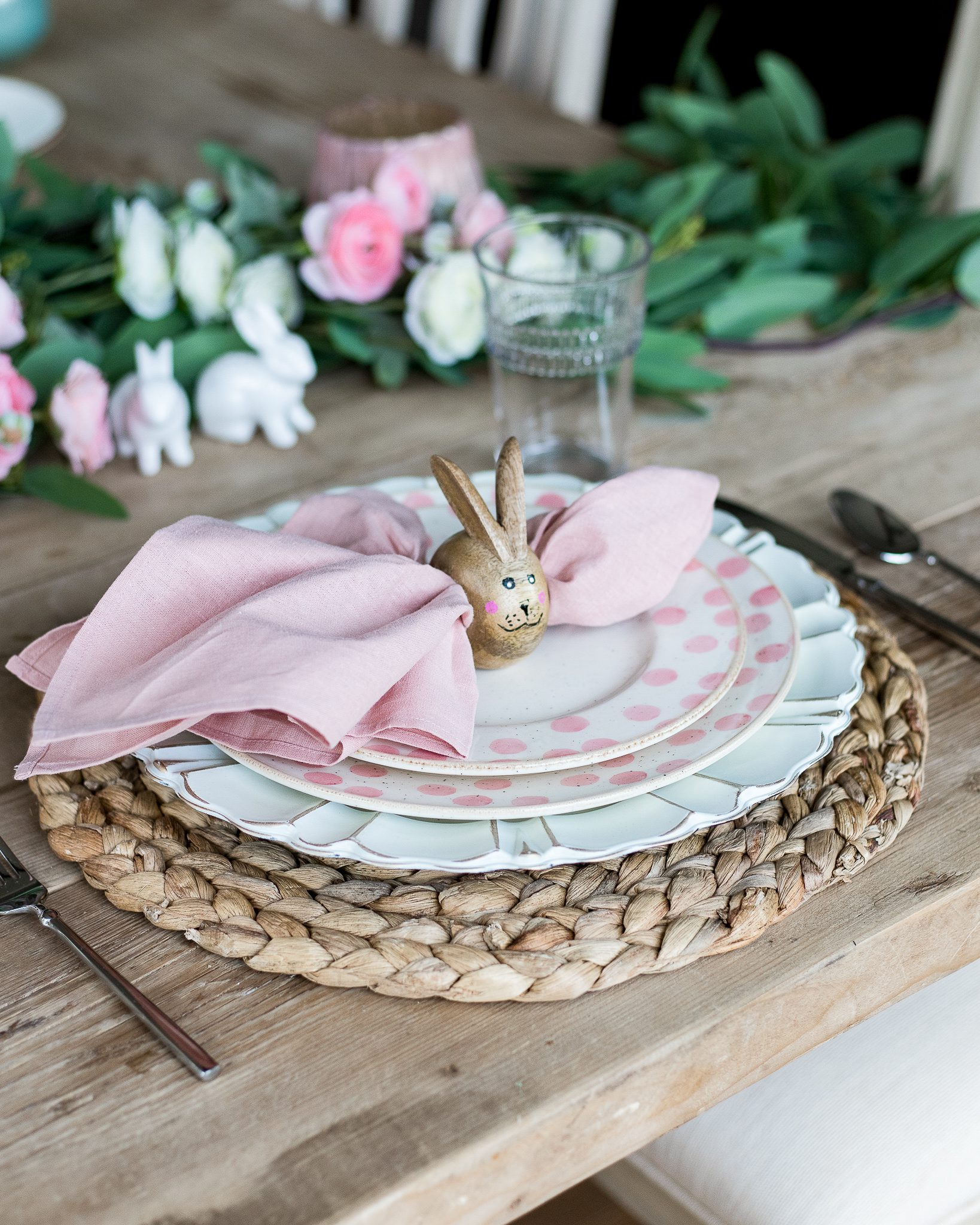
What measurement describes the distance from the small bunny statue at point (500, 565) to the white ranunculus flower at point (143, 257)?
458mm

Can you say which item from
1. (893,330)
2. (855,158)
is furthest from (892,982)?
(855,158)

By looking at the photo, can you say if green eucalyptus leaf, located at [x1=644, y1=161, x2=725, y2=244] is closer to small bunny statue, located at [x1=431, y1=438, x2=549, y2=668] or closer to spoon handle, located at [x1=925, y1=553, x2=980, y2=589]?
spoon handle, located at [x1=925, y1=553, x2=980, y2=589]

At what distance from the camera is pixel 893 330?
3.55 ft

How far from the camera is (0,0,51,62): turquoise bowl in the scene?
155cm

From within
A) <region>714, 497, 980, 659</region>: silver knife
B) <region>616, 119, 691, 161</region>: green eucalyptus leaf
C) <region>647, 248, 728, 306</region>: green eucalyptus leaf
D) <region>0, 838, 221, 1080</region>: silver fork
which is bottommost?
<region>0, 838, 221, 1080</region>: silver fork

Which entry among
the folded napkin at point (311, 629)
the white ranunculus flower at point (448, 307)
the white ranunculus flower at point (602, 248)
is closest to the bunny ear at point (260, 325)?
the white ranunculus flower at point (448, 307)

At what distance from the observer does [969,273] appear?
1.06m

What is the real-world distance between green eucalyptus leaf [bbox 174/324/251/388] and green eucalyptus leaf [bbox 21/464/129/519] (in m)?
0.11

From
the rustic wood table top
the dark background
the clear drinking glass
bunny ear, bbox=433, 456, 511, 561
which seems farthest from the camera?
the dark background

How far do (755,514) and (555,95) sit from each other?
3.89 feet

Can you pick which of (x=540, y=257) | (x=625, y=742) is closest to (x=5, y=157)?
(x=540, y=257)

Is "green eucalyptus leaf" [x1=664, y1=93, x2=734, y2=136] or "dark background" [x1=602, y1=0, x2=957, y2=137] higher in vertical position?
"green eucalyptus leaf" [x1=664, y1=93, x2=734, y2=136]

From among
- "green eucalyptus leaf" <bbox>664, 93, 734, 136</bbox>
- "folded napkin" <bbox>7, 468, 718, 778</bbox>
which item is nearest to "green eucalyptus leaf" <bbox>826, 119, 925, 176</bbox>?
"green eucalyptus leaf" <bbox>664, 93, 734, 136</bbox>

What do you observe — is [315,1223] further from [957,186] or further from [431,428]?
[957,186]
